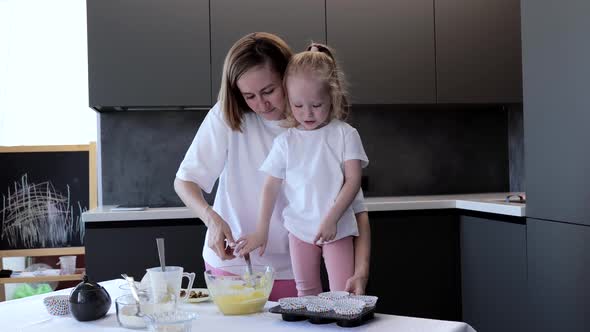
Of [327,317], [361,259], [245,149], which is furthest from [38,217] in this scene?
[327,317]

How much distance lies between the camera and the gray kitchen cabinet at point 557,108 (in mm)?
2430

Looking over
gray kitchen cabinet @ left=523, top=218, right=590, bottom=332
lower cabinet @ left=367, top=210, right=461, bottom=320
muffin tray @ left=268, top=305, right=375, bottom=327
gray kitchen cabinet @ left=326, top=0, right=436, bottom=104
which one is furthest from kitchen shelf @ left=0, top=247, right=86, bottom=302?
muffin tray @ left=268, top=305, right=375, bottom=327

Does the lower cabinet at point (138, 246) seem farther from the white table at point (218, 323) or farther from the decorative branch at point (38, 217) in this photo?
the white table at point (218, 323)

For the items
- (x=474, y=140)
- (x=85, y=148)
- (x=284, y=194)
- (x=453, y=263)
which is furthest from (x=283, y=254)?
(x=474, y=140)

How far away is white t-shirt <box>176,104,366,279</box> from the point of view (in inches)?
82.4

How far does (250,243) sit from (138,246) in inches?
58.4

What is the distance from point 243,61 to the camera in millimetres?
1992

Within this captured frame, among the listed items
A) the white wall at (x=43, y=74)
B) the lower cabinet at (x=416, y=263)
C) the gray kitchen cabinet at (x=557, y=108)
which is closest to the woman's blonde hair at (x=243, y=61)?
the gray kitchen cabinet at (x=557, y=108)

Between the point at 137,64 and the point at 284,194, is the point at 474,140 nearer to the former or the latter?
the point at 137,64

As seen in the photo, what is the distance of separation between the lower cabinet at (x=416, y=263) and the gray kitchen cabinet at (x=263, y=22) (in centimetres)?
99

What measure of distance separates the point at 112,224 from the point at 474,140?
218cm

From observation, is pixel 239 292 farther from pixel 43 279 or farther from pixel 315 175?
pixel 43 279

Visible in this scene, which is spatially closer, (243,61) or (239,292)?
(239,292)

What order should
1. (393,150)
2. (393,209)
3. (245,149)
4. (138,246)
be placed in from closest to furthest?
1. (245,149)
2. (138,246)
3. (393,209)
4. (393,150)
